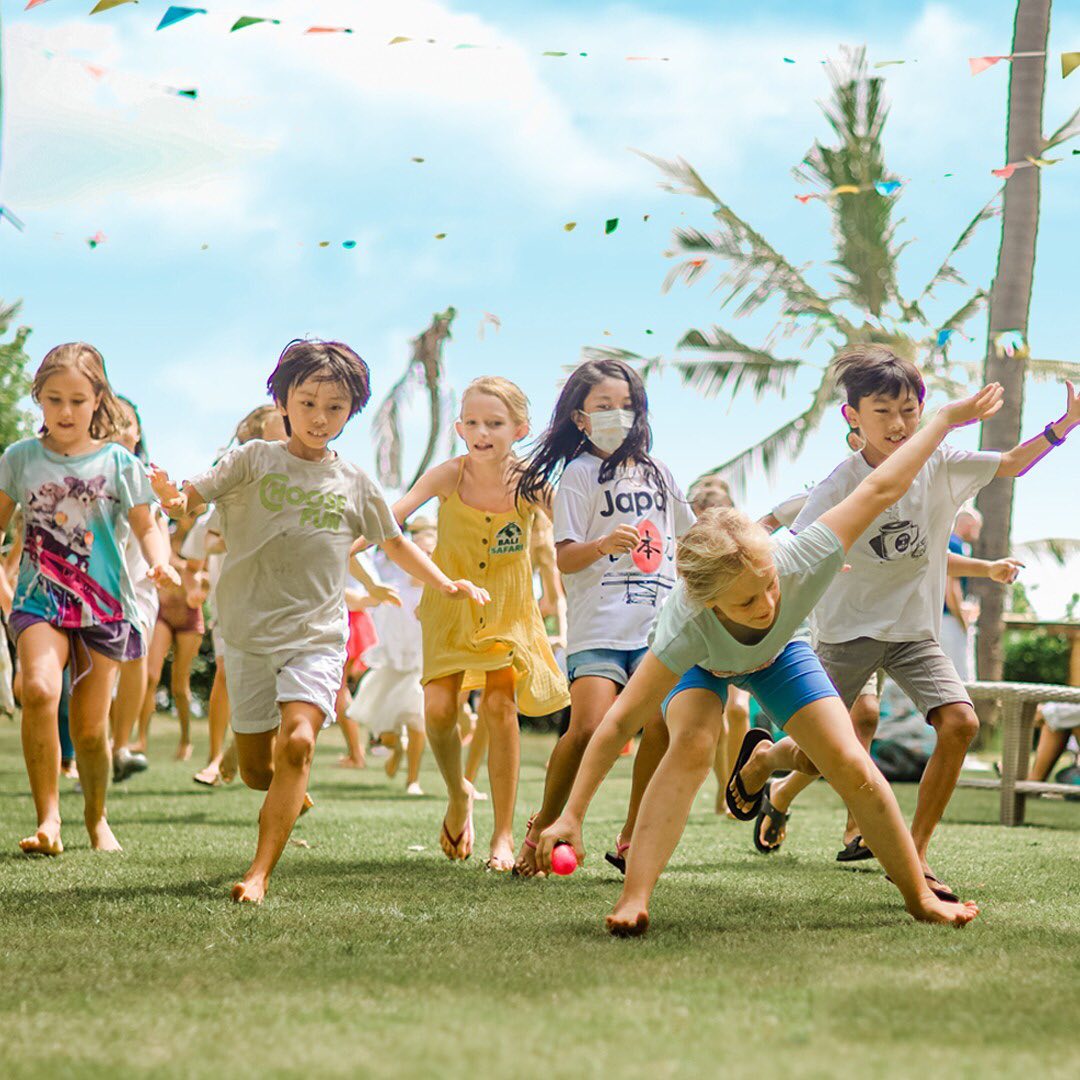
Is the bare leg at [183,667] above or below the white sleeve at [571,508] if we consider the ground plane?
below

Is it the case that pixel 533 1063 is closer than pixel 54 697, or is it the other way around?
pixel 533 1063

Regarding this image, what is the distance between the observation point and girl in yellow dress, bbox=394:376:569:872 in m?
5.58

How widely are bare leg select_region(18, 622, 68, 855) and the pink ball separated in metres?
2.38

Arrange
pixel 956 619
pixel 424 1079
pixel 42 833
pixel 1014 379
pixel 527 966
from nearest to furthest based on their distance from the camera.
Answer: pixel 424 1079, pixel 527 966, pixel 42 833, pixel 956 619, pixel 1014 379

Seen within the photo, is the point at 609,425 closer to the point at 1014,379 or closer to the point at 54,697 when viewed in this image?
the point at 54,697

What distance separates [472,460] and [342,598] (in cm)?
103

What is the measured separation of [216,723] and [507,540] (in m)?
4.45

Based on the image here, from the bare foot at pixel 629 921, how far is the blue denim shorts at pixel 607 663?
1537 millimetres

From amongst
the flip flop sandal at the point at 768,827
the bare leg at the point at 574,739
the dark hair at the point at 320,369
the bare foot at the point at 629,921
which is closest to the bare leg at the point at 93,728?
the dark hair at the point at 320,369

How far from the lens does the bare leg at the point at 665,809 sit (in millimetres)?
3691

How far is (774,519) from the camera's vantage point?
556 cm

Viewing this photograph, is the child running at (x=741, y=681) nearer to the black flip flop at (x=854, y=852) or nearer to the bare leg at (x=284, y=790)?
the bare leg at (x=284, y=790)

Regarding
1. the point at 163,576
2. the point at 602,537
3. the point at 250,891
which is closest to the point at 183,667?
the point at 163,576

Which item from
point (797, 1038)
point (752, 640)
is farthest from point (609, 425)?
point (797, 1038)
